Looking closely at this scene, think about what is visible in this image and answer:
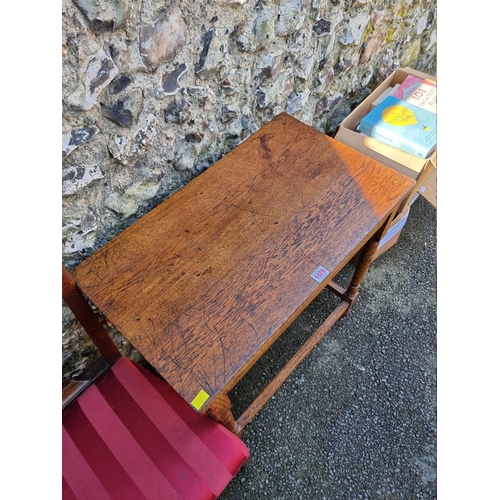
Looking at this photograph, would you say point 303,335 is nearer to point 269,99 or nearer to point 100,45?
point 269,99

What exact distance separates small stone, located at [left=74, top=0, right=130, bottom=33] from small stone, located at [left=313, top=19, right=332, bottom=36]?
853mm

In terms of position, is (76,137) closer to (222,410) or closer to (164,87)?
(164,87)

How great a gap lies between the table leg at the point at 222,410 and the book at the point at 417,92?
1.56 meters

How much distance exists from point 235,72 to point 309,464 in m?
1.46

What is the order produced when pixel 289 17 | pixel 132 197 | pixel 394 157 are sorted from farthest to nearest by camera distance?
1. pixel 394 157
2. pixel 289 17
3. pixel 132 197

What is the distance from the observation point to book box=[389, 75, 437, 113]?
5.86 ft

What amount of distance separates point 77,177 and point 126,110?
218 millimetres

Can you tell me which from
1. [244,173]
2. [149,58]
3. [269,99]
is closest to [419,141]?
[269,99]

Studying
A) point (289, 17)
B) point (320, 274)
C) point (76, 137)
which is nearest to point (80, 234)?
point (76, 137)

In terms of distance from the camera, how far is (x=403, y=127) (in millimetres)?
1682

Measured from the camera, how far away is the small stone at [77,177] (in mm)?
966

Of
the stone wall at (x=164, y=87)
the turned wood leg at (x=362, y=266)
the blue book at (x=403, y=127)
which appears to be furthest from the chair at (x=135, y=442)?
the blue book at (x=403, y=127)

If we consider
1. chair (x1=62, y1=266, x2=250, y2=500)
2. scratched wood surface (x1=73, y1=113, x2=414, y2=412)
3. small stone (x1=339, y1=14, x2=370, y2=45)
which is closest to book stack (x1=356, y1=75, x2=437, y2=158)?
small stone (x1=339, y1=14, x2=370, y2=45)

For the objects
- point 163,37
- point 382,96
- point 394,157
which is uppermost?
point 163,37
